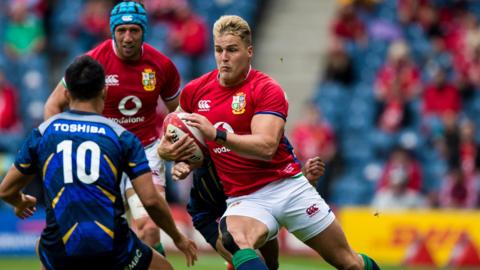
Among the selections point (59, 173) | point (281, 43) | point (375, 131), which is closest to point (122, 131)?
point (59, 173)

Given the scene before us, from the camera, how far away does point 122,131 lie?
6602mm

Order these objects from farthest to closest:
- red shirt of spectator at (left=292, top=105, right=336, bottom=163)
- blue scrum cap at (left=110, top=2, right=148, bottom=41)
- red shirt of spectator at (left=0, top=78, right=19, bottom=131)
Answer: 1. red shirt of spectator at (left=0, top=78, right=19, bottom=131)
2. red shirt of spectator at (left=292, top=105, right=336, bottom=163)
3. blue scrum cap at (left=110, top=2, right=148, bottom=41)

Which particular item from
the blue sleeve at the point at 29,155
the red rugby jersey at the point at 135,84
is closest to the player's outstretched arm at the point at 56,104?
the red rugby jersey at the point at 135,84

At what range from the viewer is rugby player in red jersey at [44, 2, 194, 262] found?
9.01 m

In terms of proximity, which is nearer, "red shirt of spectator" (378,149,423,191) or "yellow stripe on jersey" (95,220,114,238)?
"yellow stripe on jersey" (95,220,114,238)

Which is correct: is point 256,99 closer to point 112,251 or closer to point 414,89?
point 112,251

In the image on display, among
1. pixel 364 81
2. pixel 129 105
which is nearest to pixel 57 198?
pixel 129 105

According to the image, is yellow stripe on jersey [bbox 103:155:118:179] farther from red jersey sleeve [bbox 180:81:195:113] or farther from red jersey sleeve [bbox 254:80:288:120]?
red jersey sleeve [bbox 180:81:195:113]

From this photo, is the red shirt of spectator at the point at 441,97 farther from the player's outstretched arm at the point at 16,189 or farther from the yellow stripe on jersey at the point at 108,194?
the yellow stripe on jersey at the point at 108,194

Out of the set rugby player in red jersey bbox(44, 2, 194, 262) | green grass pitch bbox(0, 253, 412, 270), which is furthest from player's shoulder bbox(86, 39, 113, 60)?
green grass pitch bbox(0, 253, 412, 270)

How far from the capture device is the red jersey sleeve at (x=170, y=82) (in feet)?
30.5

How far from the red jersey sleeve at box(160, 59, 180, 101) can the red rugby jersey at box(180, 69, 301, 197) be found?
4.24ft

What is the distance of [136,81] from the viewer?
9148 mm

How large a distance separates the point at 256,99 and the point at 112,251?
6.05 feet
